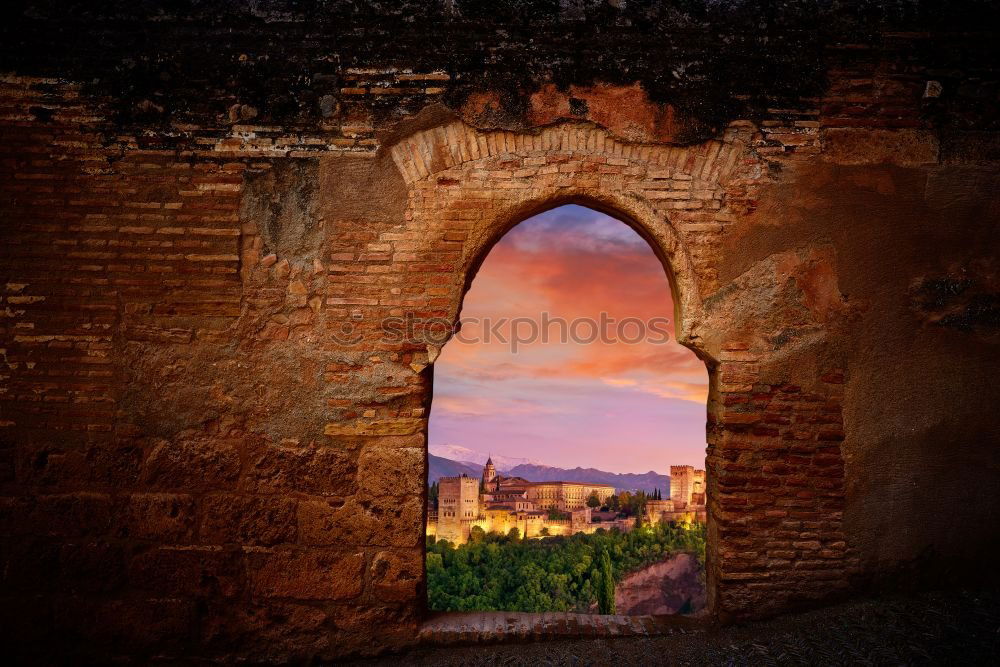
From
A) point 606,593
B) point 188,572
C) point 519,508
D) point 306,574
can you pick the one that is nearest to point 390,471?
point 306,574

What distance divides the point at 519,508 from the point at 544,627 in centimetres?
1397

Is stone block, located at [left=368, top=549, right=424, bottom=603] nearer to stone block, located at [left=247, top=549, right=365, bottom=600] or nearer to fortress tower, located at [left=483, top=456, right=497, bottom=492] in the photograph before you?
stone block, located at [left=247, top=549, right=365, bottom=600]

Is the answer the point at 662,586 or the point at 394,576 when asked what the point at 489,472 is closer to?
the point at 662,586

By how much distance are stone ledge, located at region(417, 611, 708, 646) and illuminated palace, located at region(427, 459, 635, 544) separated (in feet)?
28.0

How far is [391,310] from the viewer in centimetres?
325

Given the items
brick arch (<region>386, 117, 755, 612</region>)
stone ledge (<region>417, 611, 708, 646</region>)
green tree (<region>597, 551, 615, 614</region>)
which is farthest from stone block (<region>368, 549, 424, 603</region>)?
green tree (<region>597, 551, 615, 614</region>)

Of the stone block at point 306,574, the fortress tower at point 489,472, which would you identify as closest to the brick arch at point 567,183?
the stone block at point 306,574

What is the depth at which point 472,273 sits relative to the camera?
11.0 feet

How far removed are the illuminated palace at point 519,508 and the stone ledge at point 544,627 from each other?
8.54 m

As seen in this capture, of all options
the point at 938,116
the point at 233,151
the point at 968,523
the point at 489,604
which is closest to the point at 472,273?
the point at 233,151

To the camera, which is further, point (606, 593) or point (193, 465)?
point (606, 593)

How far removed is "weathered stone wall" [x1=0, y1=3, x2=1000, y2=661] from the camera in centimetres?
319

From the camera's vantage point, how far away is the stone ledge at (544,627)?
3178 mm

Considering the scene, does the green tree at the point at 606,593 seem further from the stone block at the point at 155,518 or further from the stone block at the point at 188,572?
the stone block at the point at 155,518
